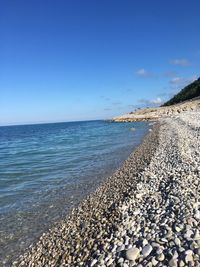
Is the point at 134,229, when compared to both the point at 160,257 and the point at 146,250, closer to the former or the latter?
the point at 146,250

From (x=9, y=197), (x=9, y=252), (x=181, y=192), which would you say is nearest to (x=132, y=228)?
(x=181, y=192)

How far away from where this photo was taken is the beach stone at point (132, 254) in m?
6.58

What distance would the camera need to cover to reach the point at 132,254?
21.9 feet

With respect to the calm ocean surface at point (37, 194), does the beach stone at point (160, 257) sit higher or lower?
higher

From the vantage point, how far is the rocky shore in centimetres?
657

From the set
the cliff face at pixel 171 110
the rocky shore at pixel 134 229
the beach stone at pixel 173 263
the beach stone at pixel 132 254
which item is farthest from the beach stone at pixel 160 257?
the cliff face at pixel 171 110

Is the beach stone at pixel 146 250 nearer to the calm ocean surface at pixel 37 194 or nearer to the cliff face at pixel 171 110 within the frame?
the calm ocean surface at pixel 37 194

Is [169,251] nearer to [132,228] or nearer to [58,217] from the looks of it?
[132,228]

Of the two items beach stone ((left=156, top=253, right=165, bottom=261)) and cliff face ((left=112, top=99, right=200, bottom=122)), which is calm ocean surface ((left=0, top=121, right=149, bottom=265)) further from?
cliff face ((left=112, top=99, right=200, bottom=122))

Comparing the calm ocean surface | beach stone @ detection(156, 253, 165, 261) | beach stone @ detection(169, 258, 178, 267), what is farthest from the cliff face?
beach stone @ detection(169, 258, 178, 267)

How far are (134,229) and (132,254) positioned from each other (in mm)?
1472

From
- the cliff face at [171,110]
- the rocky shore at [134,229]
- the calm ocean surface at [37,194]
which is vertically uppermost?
the cliff face at [171,110]

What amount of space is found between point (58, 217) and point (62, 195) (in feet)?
10.5

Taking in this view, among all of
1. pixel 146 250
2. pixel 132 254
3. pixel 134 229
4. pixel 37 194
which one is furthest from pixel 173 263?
pixel 37 194
